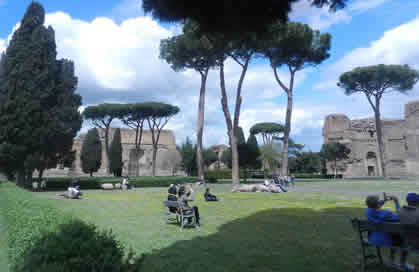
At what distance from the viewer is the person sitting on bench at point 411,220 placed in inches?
125

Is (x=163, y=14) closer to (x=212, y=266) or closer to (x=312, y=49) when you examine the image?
(x=212, y=266)

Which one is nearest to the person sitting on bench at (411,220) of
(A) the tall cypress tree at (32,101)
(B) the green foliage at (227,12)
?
(B) the green foliage at (227,12)

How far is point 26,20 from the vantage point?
762 inches

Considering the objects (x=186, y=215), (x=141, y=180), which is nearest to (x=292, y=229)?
(x=186, y=215)

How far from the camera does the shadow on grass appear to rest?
3748mm

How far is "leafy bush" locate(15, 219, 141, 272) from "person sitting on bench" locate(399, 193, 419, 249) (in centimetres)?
290

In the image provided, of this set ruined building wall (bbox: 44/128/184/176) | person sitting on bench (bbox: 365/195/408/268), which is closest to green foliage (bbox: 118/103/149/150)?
ruined building wall (bbox: 44/128/184/176)

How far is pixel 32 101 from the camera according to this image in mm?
18266

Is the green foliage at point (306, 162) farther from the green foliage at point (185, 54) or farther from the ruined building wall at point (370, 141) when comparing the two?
the green foliage at point (185, 54)

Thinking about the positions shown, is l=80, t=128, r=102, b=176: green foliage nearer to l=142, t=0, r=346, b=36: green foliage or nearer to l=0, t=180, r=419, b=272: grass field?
l=0, t=180, r=419, b=272: grass field

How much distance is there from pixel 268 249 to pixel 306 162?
1850 inches

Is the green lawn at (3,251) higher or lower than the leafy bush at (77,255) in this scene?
lower

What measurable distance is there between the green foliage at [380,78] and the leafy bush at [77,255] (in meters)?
35.6

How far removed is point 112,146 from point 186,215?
3339 cm
